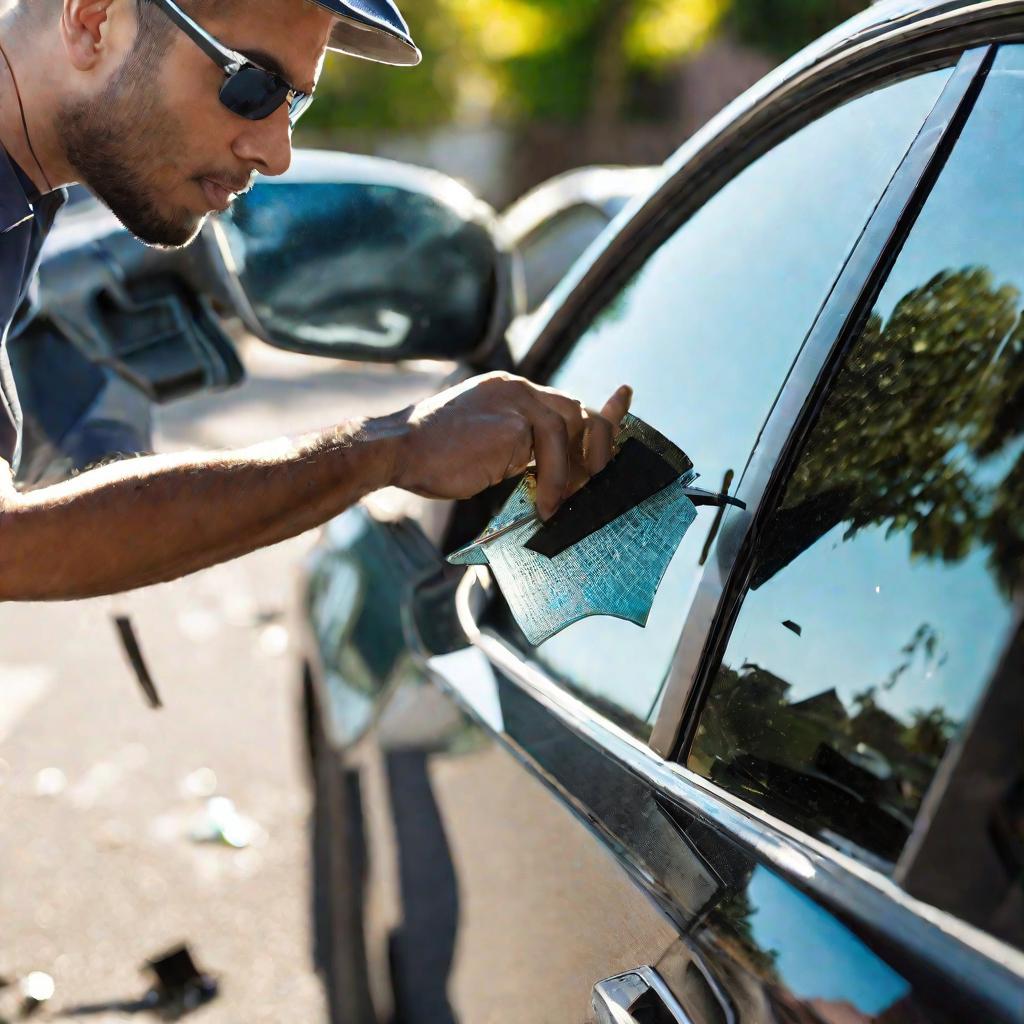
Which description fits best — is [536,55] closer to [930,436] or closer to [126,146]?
[126,146]

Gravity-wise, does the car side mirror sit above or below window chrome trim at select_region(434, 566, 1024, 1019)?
above

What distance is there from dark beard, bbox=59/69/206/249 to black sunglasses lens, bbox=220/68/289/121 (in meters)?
0.11

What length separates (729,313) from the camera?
5.66 feet

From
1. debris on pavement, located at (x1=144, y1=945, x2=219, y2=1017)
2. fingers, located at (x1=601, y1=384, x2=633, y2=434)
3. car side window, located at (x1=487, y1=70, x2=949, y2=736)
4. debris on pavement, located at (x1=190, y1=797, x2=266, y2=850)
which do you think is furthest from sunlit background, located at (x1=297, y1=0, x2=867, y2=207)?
fingers, located at (x1=601, y1=384, x2=633, y2=434)

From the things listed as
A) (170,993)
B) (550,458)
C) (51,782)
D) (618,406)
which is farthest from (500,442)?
(51,782)

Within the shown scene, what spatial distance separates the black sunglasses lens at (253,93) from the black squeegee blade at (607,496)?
855mm

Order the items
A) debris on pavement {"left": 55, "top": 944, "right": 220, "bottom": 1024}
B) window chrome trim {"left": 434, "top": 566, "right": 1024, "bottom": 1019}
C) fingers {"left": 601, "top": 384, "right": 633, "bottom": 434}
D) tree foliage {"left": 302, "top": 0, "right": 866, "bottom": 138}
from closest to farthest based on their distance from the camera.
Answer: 1. window chrome trim {"left": 434, "top": 566, "right": 1024, "bottom": 1019}
2. fingers {"left": 601, "top": 384, "right": 633, "bottom": 434}
3. debris on pavement {"left": 55, "top": 944, "right": 220, "bottom": 1024}
4. tree foliage {"left": 302, "top": 0, "right": 866, "bottom": 138}

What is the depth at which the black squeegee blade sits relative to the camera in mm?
1491

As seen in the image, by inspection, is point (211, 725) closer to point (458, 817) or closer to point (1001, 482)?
point (458, 817)

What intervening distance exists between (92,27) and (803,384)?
1.23 m

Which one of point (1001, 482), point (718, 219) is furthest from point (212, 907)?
point (1001, 482)

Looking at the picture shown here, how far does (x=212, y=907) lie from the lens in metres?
3.68

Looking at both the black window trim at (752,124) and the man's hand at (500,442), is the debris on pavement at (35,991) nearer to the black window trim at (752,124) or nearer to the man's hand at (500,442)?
the black window trim at (752,124)

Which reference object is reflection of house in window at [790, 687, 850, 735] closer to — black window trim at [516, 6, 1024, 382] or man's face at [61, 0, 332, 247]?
black window trim at [516, 6, 1024, 382]
